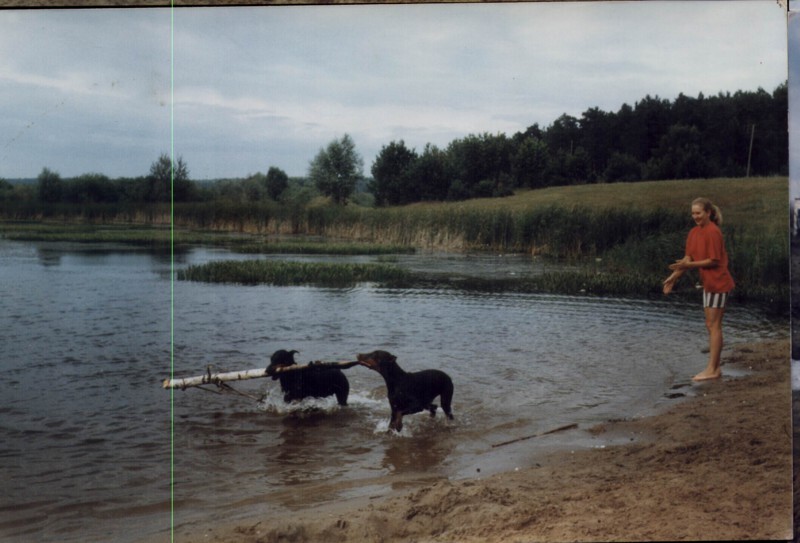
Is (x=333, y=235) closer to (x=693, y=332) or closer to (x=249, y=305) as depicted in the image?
(x=249, y=305)

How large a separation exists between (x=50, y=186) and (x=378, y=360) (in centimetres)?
447

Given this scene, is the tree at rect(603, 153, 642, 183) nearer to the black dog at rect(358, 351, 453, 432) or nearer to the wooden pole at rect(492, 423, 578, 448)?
the wooden pole at rect(492, 423, 578, 448)

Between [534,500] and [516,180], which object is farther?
[516,180]

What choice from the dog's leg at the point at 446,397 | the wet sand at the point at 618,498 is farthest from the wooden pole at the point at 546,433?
the dog's leg at the point at 446,397

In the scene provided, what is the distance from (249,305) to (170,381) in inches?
67.6

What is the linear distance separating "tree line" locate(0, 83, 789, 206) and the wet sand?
2681 mm

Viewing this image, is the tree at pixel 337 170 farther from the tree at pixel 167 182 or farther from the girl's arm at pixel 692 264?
the girl's arm at pixel 692 264

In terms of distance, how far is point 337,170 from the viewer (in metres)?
8.30

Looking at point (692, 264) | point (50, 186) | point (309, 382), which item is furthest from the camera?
point (50, 186)

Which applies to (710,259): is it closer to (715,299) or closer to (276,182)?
(715,299)

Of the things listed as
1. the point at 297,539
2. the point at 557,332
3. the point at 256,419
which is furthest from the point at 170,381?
the point at 557,332

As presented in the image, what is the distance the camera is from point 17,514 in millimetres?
5539

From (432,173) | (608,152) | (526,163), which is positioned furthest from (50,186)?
(608,152)

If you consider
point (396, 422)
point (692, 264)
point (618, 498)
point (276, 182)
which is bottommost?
point (618, 498)
